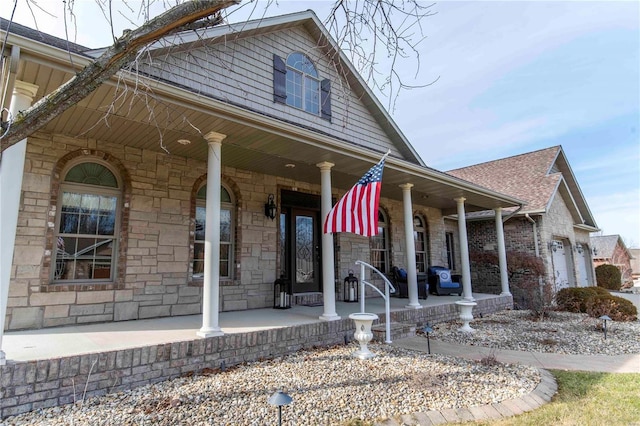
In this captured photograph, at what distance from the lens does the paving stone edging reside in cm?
305

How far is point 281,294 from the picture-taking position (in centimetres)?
700

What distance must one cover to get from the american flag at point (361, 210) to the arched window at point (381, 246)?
465 cm

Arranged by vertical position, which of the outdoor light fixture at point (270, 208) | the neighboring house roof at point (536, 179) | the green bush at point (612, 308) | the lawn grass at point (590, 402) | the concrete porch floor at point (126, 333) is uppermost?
the neighboring house roof at point (536, 179)

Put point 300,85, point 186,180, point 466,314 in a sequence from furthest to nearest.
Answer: point 300,85
point 466,314
point 186,180

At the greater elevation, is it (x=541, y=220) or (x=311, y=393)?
(x=541, y=220)

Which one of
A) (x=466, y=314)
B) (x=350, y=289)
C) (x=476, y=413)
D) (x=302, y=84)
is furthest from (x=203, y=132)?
(x=466, y=314)

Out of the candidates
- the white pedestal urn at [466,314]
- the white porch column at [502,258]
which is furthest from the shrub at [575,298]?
the white pedestal urn at [466,314]

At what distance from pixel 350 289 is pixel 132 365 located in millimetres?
5415

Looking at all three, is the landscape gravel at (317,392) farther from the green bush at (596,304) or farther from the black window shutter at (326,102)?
the green bush at (596,304)

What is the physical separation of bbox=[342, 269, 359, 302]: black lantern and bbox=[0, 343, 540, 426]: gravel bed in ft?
12.0

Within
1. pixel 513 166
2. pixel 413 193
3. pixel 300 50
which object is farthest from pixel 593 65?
pixel 513 166

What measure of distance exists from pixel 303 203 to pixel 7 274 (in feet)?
18.5

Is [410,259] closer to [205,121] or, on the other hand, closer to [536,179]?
[205,121]

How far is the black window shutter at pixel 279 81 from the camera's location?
7488 millimetres
